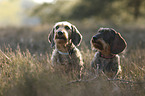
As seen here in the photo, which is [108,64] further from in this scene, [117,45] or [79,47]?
[79,47]

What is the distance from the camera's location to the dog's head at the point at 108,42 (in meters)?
4.48

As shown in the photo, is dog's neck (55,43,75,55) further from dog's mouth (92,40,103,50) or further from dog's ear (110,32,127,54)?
dog's ear (110,32,127,54)

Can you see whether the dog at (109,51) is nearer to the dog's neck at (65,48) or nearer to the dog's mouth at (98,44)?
the dog's mouth at (98,44)

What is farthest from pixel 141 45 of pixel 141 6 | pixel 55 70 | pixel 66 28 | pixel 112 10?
pixel 141 6

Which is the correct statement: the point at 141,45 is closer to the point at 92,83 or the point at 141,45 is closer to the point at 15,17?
the point at 92,83

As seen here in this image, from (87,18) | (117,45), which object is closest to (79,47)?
(117,45)

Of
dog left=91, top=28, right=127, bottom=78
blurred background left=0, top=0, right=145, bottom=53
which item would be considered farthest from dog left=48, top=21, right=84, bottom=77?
blurred background left=0, top=0, right=145, bottom=53

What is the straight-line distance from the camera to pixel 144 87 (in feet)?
11.4

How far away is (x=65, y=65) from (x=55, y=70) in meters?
0.46

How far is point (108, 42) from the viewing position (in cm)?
463

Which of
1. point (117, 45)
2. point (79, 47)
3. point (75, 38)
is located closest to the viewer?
point (117, 45)

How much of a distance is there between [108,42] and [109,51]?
23 cm

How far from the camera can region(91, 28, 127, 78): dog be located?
457 cm

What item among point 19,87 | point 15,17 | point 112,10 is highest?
point 15,17
